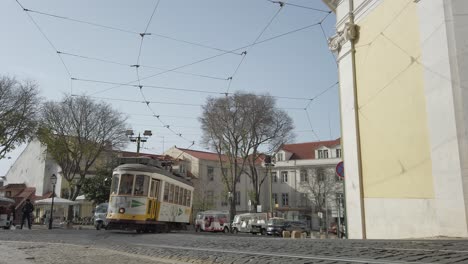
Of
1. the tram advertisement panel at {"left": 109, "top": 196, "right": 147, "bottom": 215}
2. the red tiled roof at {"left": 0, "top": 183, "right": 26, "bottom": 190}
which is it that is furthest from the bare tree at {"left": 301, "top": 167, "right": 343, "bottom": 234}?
the tram advertisement panel at {"left": 109, "top": 196, "right": 147, "bottom": 215}

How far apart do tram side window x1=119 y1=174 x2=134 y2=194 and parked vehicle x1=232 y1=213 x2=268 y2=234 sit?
74.7ft

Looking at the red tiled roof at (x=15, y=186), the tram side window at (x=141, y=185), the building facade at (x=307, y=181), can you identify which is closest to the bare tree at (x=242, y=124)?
the building facade at (x=307, y=181)

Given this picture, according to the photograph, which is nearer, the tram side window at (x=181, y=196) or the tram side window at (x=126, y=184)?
the tram side window at (x=126, y=184)

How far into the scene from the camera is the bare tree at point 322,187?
187 ft

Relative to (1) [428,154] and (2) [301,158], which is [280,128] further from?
(1) [428,154]

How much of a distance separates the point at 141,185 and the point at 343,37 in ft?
32.6

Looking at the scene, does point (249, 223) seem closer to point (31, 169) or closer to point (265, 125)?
point (265, 125)

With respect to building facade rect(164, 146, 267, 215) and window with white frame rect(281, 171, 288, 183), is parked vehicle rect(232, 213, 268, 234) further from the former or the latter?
window with white frame rect(281, 171, 288, 183)

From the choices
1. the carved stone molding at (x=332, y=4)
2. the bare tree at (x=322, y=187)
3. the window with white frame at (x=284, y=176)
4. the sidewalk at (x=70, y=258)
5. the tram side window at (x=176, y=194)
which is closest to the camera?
the sidewalk at (x=70, y=258)

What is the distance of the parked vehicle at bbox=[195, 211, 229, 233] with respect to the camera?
120ft

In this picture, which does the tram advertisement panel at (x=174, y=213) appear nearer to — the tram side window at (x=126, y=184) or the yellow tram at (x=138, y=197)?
the yellow tram at (x=138, y=197)

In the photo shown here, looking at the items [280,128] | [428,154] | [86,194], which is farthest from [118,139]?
[428,154]

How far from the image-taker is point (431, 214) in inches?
424

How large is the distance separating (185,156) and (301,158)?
1681 cm
